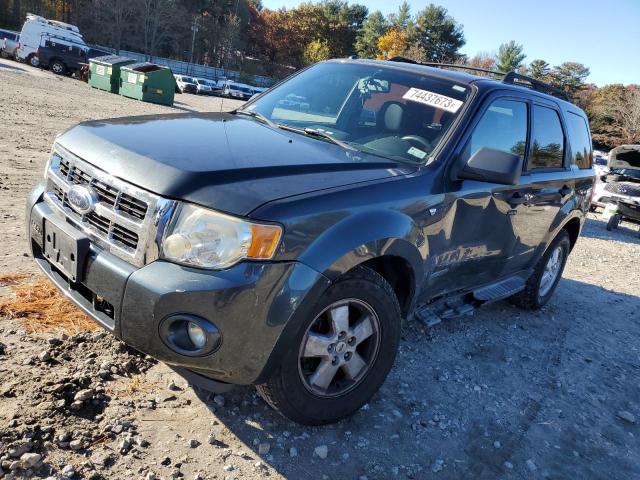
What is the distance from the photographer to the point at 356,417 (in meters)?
2.95

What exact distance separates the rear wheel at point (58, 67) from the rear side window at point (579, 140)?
108 feet

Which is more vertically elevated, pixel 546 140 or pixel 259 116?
pixel 546 140

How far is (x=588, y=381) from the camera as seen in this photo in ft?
13.1

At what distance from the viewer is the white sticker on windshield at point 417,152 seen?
3.09 meters

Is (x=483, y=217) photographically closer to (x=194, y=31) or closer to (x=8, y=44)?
(x=8, y=44)

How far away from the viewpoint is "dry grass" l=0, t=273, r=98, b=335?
3242mm

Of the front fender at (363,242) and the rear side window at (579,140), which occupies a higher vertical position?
the rear side window at (579,140)

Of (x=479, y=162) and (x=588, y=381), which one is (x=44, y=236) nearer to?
(x=479, y=162)

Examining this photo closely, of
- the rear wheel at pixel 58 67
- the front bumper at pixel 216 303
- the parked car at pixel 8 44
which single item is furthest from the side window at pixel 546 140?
the parked car at pixel 8 44

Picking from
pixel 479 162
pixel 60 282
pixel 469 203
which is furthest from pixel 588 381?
pixel 60 282

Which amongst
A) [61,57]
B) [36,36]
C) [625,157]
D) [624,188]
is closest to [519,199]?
[624,188]

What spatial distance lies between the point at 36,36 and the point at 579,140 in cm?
3381

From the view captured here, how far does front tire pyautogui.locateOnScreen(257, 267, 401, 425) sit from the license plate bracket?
3.41 ft

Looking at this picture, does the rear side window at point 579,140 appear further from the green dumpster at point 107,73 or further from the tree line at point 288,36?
the tree line at point 288,36
